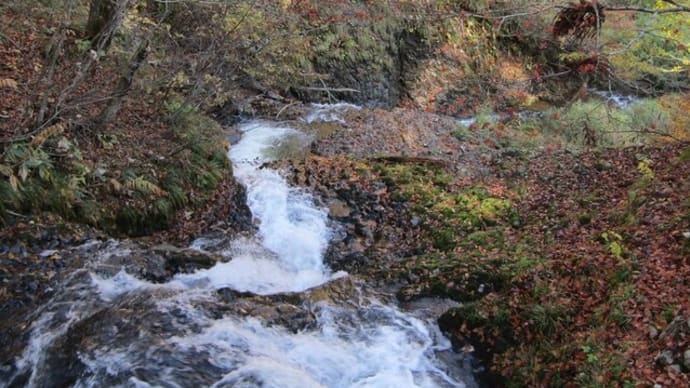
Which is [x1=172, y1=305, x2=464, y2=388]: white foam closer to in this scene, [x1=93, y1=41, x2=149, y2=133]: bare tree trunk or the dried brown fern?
the dried brown fern

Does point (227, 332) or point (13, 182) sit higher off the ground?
point (13, 182)

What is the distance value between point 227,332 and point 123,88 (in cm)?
469

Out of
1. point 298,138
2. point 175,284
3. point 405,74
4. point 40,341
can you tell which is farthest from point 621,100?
point 40,341

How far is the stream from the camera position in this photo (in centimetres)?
489

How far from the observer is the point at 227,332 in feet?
18.3

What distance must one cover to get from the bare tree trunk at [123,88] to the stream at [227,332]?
2.27 metres

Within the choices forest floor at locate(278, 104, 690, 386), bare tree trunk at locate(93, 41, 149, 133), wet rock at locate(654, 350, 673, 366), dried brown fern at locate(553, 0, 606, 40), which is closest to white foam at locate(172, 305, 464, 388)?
forest floor at locate(278, 104, 690, 386)

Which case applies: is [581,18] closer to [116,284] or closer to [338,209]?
[338,209]

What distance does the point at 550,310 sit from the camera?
566cm

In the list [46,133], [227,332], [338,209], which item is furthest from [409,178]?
[46,133]

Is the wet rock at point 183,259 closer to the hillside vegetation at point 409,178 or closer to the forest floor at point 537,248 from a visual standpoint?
the hillside vegetation at point 409,178

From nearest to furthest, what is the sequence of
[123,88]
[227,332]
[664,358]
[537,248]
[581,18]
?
[664,358] → [581,18] → [227,332] → [537,248] → [123,88]

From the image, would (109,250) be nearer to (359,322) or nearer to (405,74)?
(359,322)

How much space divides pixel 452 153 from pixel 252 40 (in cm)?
554
